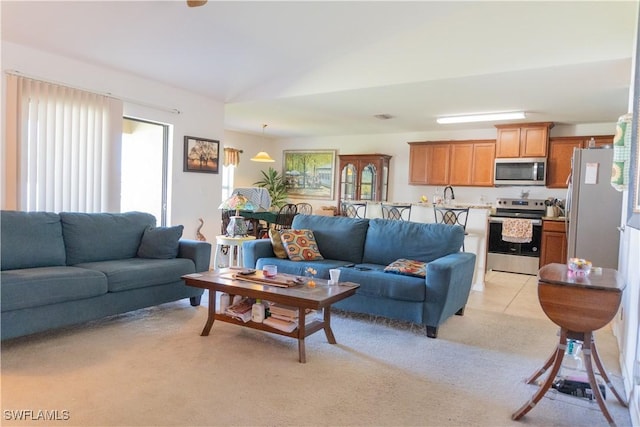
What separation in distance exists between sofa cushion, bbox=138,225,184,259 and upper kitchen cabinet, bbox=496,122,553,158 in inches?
208

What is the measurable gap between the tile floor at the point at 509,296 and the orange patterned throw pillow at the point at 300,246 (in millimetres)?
1742

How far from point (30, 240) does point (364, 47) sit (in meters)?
3.61

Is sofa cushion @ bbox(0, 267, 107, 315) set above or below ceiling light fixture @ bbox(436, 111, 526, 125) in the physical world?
below

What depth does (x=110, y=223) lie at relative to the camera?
149 inches

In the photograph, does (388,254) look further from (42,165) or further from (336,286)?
(42,165)

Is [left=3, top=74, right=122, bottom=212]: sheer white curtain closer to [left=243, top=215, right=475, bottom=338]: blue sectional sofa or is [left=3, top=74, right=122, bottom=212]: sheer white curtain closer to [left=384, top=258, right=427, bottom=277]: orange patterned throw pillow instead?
[left=243, top=215, right=475, bottom=338]: blue sectional sofa

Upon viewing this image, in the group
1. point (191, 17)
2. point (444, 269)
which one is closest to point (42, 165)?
point (191, 17)

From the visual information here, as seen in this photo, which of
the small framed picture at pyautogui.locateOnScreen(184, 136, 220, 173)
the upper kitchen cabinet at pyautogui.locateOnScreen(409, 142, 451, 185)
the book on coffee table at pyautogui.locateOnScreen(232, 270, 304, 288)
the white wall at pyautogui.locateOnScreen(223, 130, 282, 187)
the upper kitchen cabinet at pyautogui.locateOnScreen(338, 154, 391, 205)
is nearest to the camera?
the book on coffee table at pyautogui.locateOnScreen(232, 270, 304, 288)

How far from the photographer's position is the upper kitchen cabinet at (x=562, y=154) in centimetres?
624

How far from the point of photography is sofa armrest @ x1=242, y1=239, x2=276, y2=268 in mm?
4203

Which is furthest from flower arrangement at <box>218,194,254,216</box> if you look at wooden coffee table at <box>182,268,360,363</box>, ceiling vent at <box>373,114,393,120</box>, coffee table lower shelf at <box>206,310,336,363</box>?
ceiling vent at <box>373,114,393,120</box>

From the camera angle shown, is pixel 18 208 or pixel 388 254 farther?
pixel 388 254

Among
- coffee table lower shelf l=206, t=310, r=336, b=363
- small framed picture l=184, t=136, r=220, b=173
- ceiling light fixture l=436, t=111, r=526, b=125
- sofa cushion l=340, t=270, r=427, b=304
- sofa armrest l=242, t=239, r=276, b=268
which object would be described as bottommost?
coffee table lower shelf l=206, t=310, r=336, b=363

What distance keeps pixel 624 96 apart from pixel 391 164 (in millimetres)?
4148
